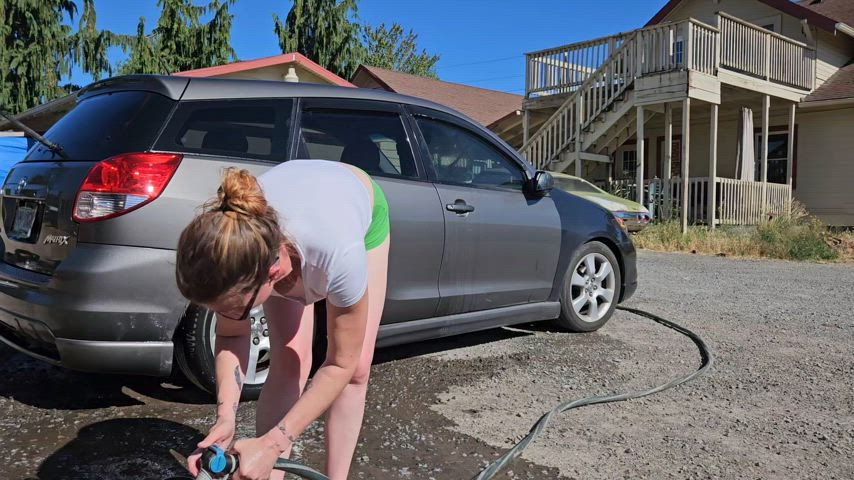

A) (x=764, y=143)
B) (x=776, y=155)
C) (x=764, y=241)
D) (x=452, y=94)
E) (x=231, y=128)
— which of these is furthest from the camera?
(x=452, y=94)

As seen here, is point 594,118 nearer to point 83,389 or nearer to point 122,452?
point 83,389

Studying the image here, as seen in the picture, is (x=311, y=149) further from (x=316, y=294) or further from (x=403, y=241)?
(x=316, y=294)

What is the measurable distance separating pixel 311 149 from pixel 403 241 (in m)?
0.72

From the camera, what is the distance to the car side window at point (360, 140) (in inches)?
147

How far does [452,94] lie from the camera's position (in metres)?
25.2

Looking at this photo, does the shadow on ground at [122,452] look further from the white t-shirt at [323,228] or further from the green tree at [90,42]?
the green tree at [90,42]

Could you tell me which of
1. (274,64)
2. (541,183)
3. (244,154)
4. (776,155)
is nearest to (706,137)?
(776,155)

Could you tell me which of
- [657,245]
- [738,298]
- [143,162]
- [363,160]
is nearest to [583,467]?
[363,160]

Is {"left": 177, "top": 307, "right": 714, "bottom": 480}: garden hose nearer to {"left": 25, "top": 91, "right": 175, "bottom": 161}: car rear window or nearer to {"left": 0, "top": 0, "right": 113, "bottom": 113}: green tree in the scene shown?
{"left": 25, "top": 91, "right": 175, "bottom": 161}: car rear window

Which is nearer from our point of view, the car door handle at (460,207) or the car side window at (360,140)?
the car side window at (360,140)

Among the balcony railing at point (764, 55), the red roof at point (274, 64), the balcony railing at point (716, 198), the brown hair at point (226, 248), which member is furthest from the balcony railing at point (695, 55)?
the brown hair at point (226, 248)

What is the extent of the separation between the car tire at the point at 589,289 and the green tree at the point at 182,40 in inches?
783

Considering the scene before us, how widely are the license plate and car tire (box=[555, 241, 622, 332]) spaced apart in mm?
3397

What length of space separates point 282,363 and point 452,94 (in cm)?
2372
